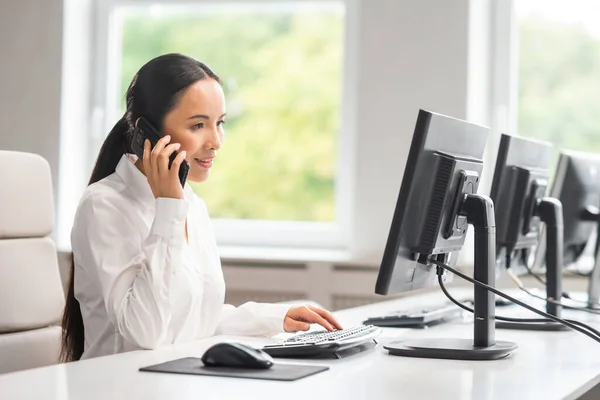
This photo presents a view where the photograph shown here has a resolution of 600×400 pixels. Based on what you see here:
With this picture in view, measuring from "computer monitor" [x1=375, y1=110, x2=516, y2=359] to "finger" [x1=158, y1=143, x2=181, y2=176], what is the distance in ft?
1.71

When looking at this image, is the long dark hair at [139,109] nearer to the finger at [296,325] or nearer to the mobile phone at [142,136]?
the mobile phone at [142,136]

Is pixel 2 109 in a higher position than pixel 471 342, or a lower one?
higher

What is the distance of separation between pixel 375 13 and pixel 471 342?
7.79 ft

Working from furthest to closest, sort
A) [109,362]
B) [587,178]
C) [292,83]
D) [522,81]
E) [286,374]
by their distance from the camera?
[292,83] < [522,81] < [587,178] < [109,362] < [286,374]

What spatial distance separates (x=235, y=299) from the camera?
4031 millimetres

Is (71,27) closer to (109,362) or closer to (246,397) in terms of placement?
(109,362)

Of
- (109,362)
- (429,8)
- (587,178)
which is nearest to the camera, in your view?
(109,362)

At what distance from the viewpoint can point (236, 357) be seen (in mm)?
1468

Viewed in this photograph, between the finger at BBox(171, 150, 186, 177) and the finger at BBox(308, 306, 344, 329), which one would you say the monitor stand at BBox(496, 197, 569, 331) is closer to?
the finger at BBox(308, 306, 344, 329)

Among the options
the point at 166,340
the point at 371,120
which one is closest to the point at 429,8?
the point at 371,120

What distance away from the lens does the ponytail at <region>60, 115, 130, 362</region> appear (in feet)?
6.66

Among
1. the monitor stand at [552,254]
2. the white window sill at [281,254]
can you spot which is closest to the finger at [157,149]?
the monitor stand at [552,254]

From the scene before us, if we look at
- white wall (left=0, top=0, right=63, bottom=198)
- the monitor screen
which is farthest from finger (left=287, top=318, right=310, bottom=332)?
white wall (left=0, top=0, right=63, bottom=198)

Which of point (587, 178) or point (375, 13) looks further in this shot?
point (375, 13)
